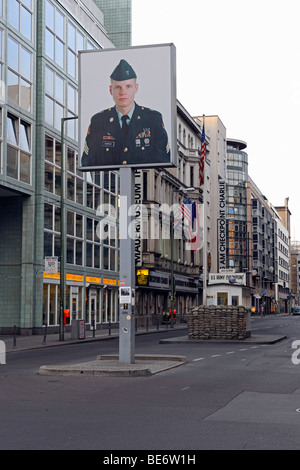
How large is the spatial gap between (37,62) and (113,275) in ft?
63.2

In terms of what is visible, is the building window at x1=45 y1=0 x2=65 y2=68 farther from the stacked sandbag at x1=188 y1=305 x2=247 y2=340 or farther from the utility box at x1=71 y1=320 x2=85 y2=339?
the stacked sandbag at x1=188 y1=305 x2=247 y2=340

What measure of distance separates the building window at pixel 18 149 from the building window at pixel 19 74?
1.15 metres

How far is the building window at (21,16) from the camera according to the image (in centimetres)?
3841

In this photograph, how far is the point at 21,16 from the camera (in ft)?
130

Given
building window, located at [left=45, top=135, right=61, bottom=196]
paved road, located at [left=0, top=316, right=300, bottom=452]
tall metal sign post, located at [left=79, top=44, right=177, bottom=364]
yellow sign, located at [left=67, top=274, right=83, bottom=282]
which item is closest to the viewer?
paved road, located at [left=0, top=316, right=300, bottom=452]

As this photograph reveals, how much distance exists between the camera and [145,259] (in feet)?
194

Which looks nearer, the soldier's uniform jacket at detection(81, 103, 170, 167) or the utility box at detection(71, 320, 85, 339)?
the soldier's uniform jacket at detection(81, 103, 170, 167)

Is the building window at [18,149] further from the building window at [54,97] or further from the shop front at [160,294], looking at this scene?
the shop front at [160,294]

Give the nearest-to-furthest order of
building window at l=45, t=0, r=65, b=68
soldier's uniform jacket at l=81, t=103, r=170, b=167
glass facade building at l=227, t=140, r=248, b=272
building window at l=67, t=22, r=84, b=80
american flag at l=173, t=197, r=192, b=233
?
soldier's uniform jacket at l=81, t=103, r=170, b=167 < building window at l=45, t=0, r=65, b=68 < building window at l=67, t=22, r=84, b=80 < american flag at l=173, t=197, r=192, b=233 < glass facade building at l=227, t=140, r=248, b=272

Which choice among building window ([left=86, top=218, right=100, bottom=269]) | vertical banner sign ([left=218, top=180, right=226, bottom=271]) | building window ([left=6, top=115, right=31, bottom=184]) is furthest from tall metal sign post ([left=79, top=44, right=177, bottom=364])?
vertical banner sign ([left=218, top=180, right=226, bottom=271])

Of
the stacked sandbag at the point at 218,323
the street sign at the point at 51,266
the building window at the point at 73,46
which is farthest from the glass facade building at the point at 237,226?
the stacked sandbag at the point at 218,323

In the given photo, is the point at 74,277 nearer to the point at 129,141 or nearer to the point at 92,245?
the point at 92,245

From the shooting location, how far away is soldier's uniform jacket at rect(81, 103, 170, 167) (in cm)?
1966

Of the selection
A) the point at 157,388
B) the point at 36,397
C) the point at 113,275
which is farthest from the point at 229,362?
the point at 113,275
